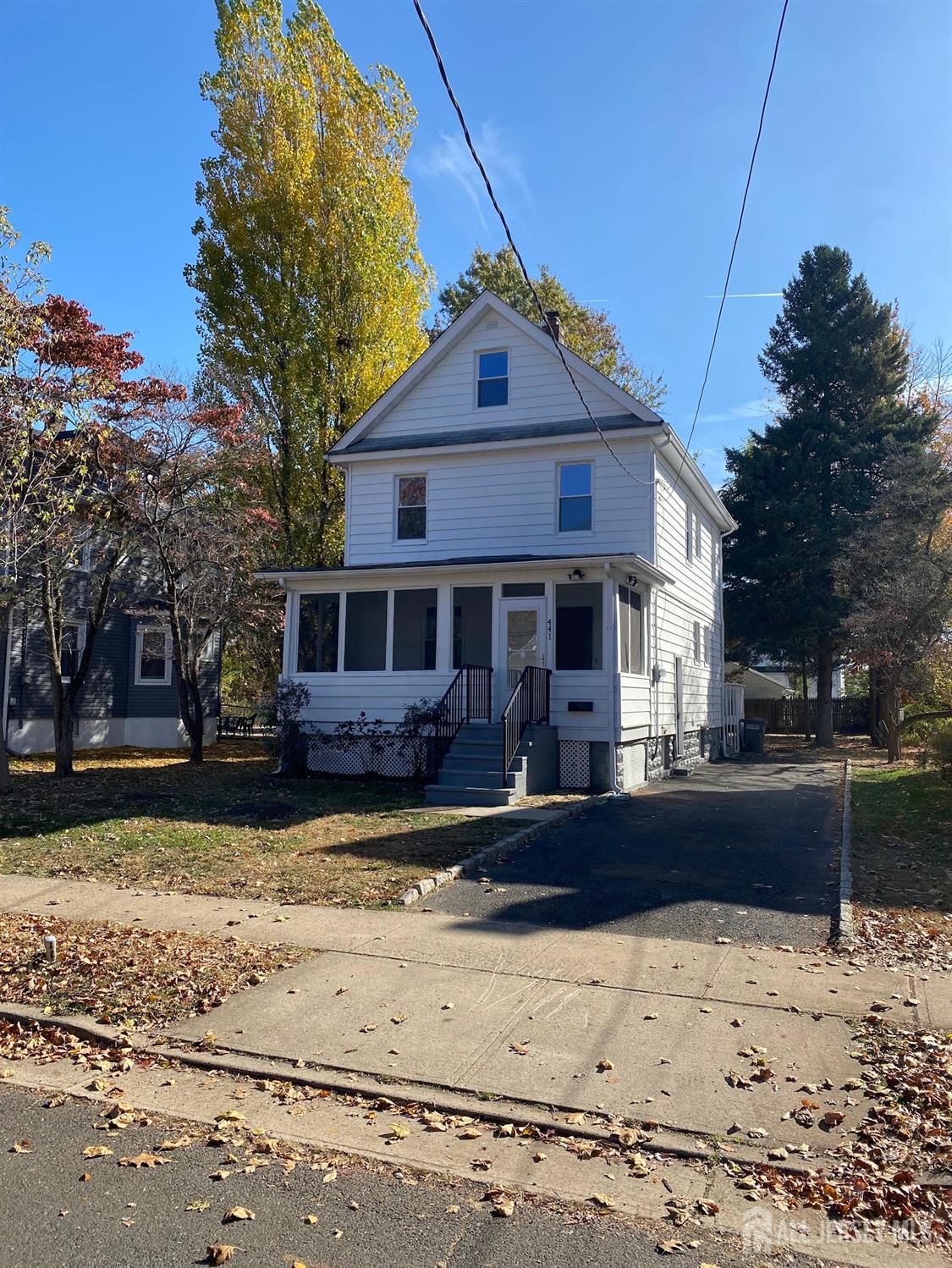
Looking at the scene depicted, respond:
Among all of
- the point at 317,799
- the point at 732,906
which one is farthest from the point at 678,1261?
the point at 317,799

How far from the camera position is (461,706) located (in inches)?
652

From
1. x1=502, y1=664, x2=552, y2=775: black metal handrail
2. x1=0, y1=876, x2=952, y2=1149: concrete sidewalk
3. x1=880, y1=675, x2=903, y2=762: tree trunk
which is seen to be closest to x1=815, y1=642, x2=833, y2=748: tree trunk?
x1=880, y1=675, x2=903, y2=762: tree trunk

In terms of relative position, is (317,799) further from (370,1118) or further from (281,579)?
(370,1118)

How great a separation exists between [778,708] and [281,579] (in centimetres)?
2937

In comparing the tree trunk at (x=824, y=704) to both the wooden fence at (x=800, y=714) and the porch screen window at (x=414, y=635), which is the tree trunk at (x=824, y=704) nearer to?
the wooden fence at (x=800, y=714)

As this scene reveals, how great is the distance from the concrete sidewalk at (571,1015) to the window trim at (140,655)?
19.2 metres

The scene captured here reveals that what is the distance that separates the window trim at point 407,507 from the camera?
19422 millimetres

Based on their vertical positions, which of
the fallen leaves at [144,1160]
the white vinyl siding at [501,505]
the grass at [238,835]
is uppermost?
the white vinyl siding at [501,505]

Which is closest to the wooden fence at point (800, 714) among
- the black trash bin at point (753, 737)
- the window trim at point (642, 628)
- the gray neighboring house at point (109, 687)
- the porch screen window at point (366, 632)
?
the black trash bin at point (753, 737)

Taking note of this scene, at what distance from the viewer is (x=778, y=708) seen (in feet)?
136

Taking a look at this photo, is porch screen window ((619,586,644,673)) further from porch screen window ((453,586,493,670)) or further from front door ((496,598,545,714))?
porch screen window ((453,586,493,670))

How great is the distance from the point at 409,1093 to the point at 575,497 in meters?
14.8

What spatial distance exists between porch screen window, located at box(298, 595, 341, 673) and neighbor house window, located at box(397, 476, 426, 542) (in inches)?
94.4

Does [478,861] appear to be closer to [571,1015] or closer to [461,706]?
[571,1015]
